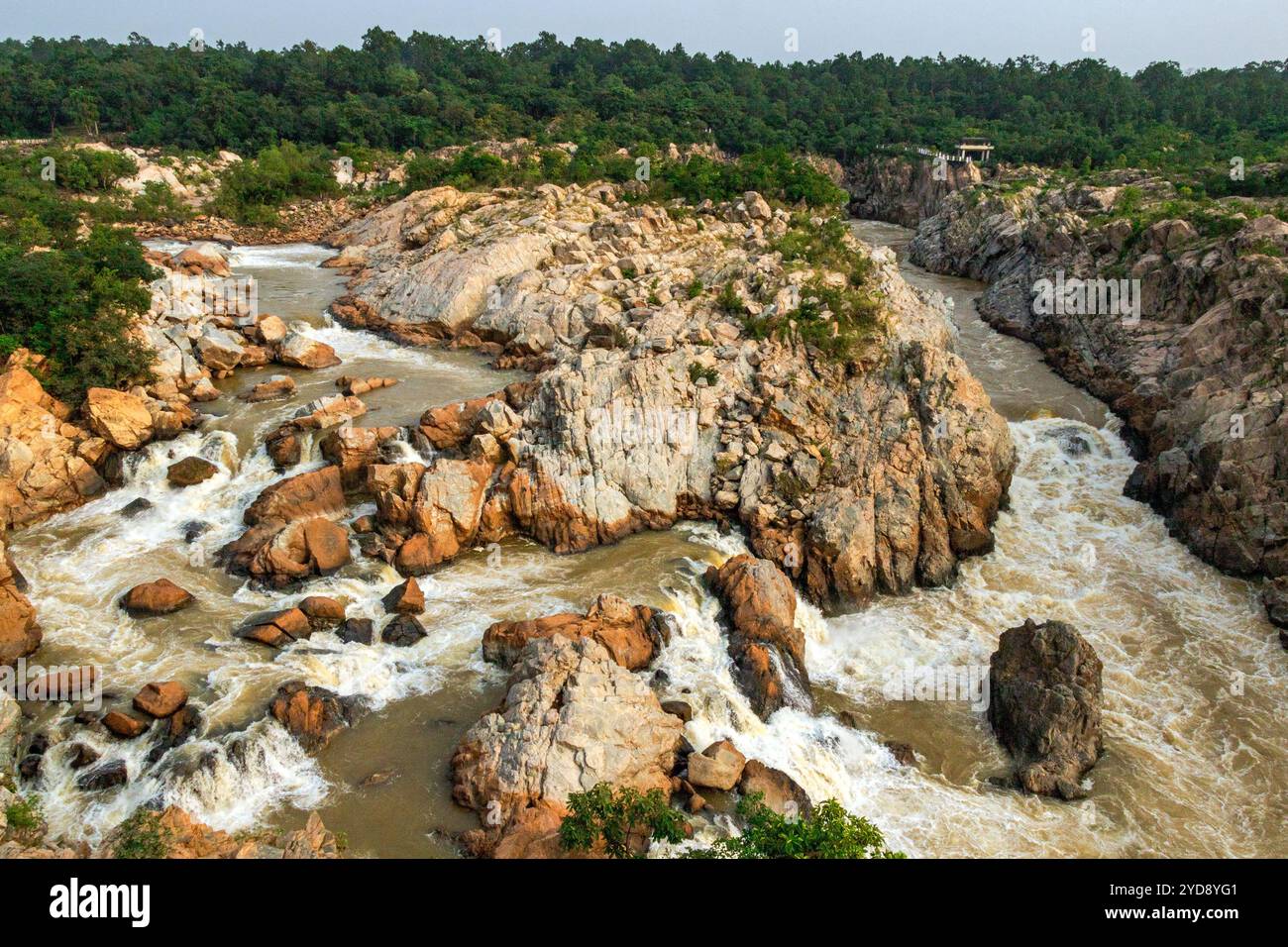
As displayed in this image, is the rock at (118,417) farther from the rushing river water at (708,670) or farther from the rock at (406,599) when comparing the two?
the rock at (406,599)

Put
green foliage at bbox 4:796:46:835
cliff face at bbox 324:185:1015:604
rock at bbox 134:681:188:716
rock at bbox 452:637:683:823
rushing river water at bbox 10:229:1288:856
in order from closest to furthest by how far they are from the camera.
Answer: green foliage at bbox 4:796:46:835
rock at bbox 452:637:683:823
rushing river water at bbox 10:229:1288:856
rock at bbox 134:681:188:716
cliff face at bbox 324:185:1015:604

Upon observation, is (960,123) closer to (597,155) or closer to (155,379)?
(597,155)

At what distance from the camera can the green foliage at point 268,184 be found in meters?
46.9

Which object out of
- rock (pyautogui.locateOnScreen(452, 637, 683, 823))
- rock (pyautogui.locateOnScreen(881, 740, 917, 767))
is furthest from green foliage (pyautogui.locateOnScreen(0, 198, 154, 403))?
rock (pyautogui.locateOnScreen(881, 740, 917, 767))

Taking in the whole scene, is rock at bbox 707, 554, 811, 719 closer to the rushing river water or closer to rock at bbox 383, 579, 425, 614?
the rushing river water

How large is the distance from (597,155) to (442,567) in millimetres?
32861

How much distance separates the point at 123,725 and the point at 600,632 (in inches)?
336

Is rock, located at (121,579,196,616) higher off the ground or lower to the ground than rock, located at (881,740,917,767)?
higher

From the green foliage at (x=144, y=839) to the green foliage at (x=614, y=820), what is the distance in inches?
214

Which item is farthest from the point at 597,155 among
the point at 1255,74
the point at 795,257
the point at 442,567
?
the point at 1255,74

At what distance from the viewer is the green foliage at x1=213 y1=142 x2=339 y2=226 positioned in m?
46.9

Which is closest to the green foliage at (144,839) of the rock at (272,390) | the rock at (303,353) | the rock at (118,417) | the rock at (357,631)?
the rock at (357,631)

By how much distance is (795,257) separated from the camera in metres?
30.1

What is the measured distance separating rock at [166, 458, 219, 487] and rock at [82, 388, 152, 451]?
4.58 ft
